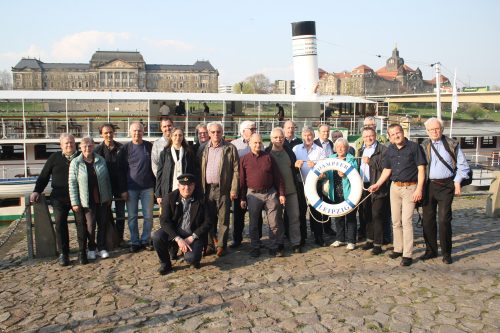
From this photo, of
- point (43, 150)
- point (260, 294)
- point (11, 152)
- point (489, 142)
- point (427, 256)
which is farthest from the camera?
point (489, 142)

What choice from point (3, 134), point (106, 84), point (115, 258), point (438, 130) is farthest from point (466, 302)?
point (106, 84)

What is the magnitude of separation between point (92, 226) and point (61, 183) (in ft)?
2.30

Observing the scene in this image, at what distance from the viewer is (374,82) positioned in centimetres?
12319

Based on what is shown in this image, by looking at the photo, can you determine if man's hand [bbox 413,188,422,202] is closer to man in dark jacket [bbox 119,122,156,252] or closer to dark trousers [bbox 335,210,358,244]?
dark trousers [bbox 335,210,358,244]

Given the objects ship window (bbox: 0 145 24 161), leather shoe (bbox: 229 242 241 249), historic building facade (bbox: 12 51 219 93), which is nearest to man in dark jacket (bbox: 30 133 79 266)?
leather shoe (bbox: 229 242 241 249)

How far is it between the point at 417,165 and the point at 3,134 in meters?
13.2

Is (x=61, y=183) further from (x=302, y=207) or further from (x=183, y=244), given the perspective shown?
(x=302, y=207)

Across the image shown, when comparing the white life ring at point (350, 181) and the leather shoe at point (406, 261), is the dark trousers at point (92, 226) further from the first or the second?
the leather shoe at point (406, 261)

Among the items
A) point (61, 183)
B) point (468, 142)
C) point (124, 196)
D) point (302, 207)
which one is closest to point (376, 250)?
point (302, 207)

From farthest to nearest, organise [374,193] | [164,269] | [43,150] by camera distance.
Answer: [43,150] < [374,193] < [164,269]

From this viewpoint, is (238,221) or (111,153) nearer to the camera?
(111,153)

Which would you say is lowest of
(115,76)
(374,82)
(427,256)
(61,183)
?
(427,256)

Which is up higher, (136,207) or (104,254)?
(136,207)

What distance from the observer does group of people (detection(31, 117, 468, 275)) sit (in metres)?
5.30
